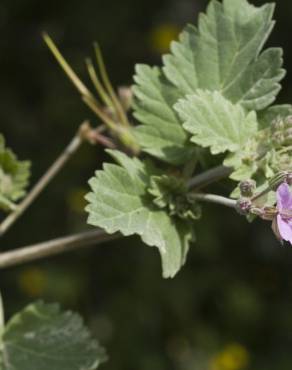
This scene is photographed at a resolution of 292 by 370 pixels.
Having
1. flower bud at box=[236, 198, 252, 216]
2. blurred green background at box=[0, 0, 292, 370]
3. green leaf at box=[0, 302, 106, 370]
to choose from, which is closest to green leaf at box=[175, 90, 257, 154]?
flower bud at box=[236, 198, 252, 216]

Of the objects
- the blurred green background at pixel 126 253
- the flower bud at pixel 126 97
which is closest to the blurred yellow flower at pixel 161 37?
the blurred green background at pixel 126 253

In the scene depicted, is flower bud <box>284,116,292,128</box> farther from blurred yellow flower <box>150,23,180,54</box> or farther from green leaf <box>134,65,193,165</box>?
blurred yellow flower <box>150,23,180,54</box>

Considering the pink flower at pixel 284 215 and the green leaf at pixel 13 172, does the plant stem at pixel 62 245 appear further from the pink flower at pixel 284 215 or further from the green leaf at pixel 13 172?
the pink flower at pixel 284 215

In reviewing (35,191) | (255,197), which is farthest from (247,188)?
(35,191)

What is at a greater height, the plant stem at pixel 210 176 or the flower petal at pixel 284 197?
the plant stem at pixel 210 176

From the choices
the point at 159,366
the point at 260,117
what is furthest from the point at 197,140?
the point at 159,366
